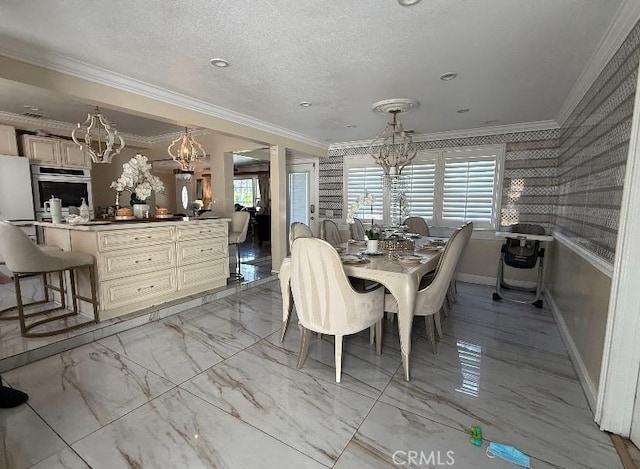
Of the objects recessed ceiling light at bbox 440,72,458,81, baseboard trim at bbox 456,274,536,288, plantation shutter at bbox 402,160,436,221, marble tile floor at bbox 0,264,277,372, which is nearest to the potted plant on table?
marble tile floor at bbox 0,264,277,372

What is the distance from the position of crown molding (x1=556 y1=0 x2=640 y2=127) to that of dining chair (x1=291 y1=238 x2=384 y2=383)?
7.30 feet

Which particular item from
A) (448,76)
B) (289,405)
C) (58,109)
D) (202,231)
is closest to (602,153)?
(448,76)

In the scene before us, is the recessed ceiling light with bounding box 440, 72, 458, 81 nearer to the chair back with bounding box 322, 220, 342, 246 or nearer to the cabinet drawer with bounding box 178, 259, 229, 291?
the chair back with bounding box 322, 220, 342, 246

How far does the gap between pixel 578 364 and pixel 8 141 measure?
7.31 metres

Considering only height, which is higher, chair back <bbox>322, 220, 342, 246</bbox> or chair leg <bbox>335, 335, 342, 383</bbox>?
chair back <bbox>322, 220, 342, 246</bbox>

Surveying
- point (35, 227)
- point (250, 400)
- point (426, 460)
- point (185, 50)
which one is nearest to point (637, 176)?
point (426, 460)

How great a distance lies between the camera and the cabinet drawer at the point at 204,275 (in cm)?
361

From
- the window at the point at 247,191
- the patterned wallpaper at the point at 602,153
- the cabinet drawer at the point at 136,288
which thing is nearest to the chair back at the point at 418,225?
the patterned wallpaper at the point at 602,153

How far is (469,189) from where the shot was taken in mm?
4719

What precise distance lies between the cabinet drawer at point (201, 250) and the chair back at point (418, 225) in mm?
2876

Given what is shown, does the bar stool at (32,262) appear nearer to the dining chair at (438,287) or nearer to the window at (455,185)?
the dining chair at (438,287)

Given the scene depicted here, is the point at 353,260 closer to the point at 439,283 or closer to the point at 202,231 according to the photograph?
the point at 439,283

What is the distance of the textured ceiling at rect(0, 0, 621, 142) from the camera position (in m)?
1.76

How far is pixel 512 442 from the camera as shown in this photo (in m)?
1.58
